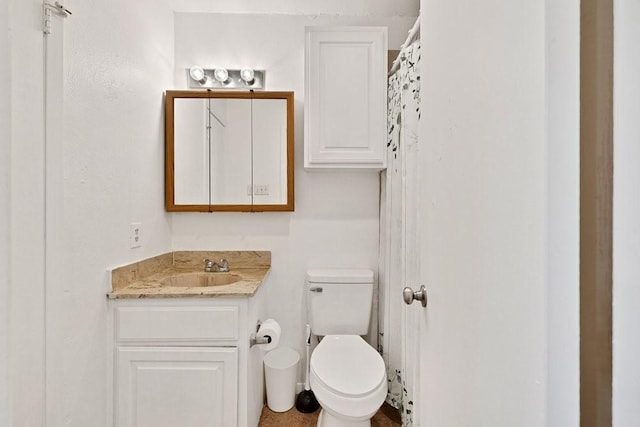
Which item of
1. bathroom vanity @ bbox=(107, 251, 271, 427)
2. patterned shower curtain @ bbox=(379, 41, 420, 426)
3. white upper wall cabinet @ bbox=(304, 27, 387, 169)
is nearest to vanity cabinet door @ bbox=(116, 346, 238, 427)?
bathroom vanity @ bbox=(107, 251, 271, 427)

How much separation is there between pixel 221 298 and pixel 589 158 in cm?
139

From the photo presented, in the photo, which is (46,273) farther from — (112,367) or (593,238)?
(593,238)

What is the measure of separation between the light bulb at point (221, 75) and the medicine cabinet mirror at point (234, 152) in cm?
10

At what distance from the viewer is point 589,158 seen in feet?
1.08

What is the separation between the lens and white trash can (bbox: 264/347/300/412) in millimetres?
1873

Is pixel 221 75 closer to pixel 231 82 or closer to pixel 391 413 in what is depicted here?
pixel 231 82

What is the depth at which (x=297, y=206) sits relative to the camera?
2127 millimetres

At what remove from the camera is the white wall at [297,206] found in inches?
Answer: 82.4

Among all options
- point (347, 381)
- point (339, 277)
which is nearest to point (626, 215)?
point (347, 381)

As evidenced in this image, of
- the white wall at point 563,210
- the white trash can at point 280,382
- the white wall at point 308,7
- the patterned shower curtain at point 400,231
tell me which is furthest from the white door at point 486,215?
the white wall at point 308,7

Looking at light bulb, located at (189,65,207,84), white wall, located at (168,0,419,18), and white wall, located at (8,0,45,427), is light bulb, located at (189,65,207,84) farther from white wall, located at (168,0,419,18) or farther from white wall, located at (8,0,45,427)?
white wall, located at (8,0,45,427)

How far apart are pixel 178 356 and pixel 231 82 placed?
1.57 meters

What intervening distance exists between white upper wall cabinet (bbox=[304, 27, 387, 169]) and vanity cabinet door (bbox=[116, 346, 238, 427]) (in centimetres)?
118

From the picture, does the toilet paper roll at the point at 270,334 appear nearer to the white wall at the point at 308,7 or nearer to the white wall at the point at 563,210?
the white wall at the point at 563,210
